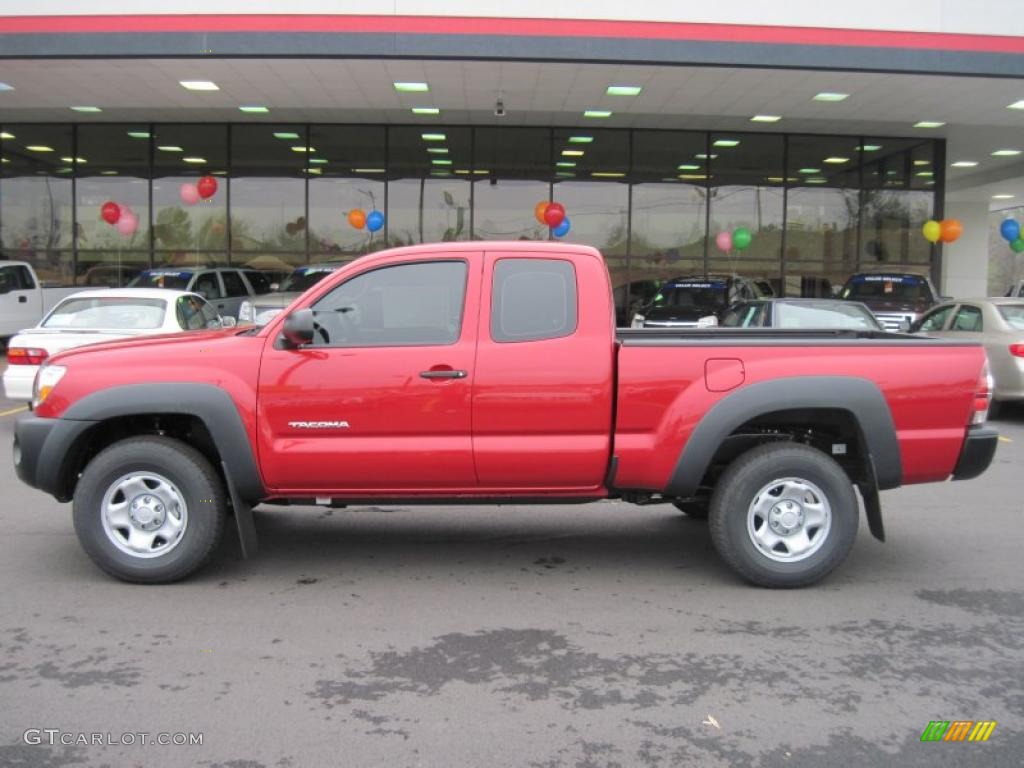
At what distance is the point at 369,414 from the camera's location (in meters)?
5.05

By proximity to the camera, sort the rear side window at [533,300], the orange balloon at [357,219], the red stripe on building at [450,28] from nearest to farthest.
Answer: the rear side window at [533,300]
the red stripe on building at [450,28]
the orange balloon at [357,219]

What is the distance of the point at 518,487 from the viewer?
5184 mm

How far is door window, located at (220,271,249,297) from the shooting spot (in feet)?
58.5

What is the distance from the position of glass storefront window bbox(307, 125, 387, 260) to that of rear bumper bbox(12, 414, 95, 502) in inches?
683

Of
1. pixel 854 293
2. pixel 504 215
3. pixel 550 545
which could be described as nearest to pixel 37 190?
pixel 504 215

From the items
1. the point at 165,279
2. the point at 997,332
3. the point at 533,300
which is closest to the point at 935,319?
the point at 997,332

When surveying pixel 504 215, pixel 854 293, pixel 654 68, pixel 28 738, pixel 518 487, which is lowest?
pixel 28 738

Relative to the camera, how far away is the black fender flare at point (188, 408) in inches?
198

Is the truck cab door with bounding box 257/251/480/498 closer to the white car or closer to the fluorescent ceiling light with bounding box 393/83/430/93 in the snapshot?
the white car

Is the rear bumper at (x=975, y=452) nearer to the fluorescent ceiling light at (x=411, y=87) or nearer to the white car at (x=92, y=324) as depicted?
the white car at (x=92, y=324)

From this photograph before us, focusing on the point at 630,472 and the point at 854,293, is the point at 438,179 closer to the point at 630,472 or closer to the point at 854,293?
the point at 854,293

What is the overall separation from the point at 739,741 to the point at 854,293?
15.8 m

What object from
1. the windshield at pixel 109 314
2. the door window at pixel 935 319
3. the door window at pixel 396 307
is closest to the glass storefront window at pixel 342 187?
the windshield at pixel 109 314

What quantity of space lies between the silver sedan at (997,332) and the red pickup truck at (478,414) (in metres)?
6.73
